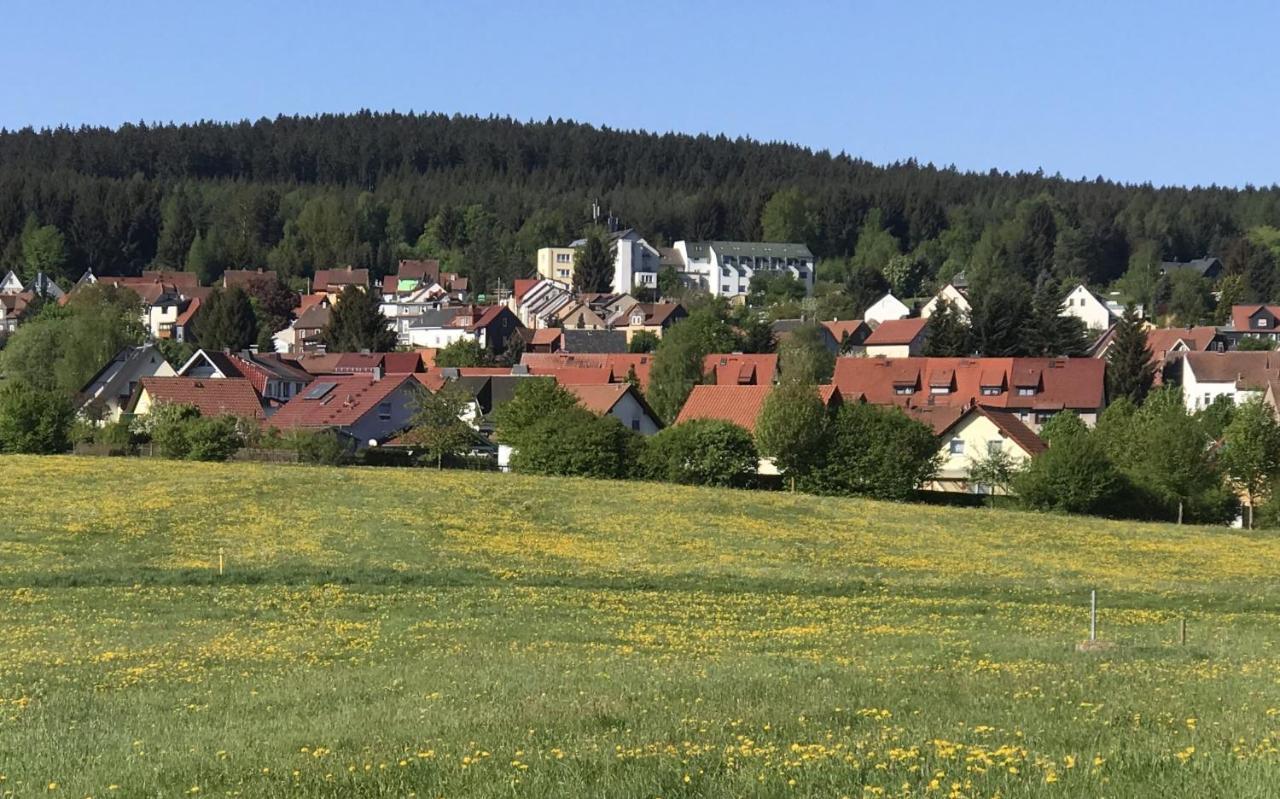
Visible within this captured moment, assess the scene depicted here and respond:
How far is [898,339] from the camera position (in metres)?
134

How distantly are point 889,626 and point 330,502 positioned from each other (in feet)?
98.4

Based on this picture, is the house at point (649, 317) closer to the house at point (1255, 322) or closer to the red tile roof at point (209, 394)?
the house at point (1255, 322)

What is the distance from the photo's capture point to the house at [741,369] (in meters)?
100

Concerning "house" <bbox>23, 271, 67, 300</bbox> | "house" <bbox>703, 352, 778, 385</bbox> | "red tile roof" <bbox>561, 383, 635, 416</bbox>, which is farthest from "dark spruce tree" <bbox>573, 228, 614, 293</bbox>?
"red tile roof" <bbox>561, 383, 635, 416</bbox>

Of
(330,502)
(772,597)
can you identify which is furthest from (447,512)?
(772,597)

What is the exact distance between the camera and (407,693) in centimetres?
1535

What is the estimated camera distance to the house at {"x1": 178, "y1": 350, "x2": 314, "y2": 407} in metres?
96.7

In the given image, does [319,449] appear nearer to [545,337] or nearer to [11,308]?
[545,337]

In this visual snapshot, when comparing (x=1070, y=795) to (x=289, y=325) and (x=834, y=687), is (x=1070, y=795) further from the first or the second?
(x=289, y=325)

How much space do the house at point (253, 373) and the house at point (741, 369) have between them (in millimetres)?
30242

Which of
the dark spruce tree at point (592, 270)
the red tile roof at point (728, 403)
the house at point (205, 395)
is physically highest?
the dark spruce tree at point (592, 270)

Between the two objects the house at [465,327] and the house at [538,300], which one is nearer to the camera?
the house at [465,327]

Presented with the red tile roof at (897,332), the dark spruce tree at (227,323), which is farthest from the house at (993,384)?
the dark spruce tree at (227,323)

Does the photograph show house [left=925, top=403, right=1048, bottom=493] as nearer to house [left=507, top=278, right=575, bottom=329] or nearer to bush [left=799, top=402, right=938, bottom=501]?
bush [left=799, top=402, right=938, bottom=501]
